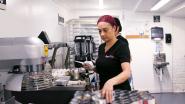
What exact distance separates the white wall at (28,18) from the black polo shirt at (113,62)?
107 centimetres

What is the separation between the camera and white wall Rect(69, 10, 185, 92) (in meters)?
7.25

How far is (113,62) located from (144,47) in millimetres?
5401

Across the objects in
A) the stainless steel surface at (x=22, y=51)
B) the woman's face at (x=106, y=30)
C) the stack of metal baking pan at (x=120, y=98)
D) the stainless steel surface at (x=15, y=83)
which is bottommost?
the stack of metal baking pan at (x=120, y=98)

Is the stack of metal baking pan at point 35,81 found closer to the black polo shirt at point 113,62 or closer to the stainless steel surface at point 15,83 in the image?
the stainless steel surface at point 15,83

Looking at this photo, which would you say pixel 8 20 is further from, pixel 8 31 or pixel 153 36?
pixel 153 36

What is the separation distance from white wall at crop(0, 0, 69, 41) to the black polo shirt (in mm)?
1072

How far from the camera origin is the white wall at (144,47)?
7250mm

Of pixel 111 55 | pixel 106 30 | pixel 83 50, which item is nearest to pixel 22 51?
pixel 106 30

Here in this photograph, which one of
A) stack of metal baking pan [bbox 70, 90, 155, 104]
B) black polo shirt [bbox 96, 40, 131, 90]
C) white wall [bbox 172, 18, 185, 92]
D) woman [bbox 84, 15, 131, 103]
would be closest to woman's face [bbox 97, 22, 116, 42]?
woman [bbox 84, 15, 131, 103]

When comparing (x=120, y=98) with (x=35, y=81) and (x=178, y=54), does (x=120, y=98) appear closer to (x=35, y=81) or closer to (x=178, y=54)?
(x=35, y=81)

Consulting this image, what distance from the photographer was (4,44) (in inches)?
48.3

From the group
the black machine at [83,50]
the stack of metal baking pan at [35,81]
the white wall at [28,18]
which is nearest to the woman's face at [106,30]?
the stack of metal baking pan at [35,81]

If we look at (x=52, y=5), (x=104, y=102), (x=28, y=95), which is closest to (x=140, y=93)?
(x=104, y=102)

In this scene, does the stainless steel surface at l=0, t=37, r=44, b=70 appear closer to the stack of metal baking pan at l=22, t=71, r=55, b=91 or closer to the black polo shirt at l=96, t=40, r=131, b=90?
the stack of metal baking pan at l=22, t=71, r=55, b=91
